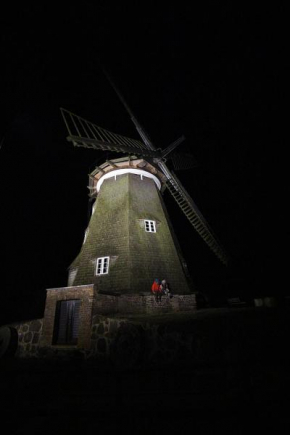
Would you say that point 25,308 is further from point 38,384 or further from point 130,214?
point 38,384

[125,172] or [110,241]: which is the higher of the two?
[125,172]

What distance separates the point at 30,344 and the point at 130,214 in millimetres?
8110

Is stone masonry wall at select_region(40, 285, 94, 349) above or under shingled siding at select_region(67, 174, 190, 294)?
under

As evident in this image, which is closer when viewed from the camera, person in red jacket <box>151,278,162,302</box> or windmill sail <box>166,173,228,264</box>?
person in red jacket <box>151,278,162,302</box>

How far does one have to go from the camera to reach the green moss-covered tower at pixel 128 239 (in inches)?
514

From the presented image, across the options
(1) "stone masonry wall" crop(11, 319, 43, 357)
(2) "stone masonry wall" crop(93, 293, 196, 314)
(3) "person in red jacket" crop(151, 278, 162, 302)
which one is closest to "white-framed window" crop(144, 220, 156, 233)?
(3) "person in red jacket" crop(151, 278, 162, 302)

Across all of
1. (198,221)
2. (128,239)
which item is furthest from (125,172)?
(198,221)

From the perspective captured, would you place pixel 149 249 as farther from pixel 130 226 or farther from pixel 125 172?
pixel 125 172

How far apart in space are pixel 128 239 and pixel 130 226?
0.88 m

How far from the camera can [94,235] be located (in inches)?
595

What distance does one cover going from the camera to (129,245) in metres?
13.6

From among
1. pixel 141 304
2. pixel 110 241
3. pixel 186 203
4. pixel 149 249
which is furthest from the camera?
pixel 186 203

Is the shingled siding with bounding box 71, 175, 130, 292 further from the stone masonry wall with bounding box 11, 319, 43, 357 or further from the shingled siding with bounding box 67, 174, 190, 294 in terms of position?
the stone masonry wall with bounding box 11, 319, 43, 357

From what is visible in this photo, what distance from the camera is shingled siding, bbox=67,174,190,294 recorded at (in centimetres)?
1295
